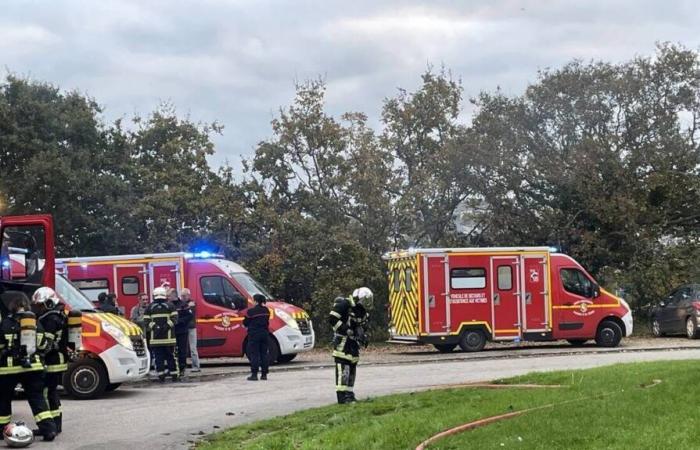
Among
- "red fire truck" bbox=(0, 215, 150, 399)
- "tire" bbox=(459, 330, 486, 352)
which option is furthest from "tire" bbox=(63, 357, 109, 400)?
"tire" bbox=(459, 330, 486, 352)

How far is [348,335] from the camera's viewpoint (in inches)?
505

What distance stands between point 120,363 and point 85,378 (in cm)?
59

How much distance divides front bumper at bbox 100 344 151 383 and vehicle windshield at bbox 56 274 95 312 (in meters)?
1.15

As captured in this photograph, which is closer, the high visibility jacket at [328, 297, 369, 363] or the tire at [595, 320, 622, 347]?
the high visibility jacket at [328, 297, 369, 363]

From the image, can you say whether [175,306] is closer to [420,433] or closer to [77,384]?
[77,384]

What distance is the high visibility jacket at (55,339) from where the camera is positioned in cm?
1084

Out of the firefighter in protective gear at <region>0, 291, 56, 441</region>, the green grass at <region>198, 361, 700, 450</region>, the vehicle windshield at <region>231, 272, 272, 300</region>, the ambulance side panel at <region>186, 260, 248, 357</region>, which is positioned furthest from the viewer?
the vehicle windshield at <region>231, 272, 272, 300</region>

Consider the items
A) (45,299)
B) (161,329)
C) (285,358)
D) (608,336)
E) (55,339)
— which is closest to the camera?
(55,339)

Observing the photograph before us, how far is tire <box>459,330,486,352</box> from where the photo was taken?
22234 millimetres

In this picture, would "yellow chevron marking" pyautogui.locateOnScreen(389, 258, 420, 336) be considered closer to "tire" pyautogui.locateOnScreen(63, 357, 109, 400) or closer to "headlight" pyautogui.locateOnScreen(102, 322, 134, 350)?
"headlight" pyautogui.locateOnScreen(102, 322, 134, 350)

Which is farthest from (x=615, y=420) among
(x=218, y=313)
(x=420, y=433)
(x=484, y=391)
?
(x=218, y=313)

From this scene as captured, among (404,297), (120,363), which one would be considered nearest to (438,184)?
(404,297)

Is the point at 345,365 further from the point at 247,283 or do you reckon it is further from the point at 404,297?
the point at 404,297

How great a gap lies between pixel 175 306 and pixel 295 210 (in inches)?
421
